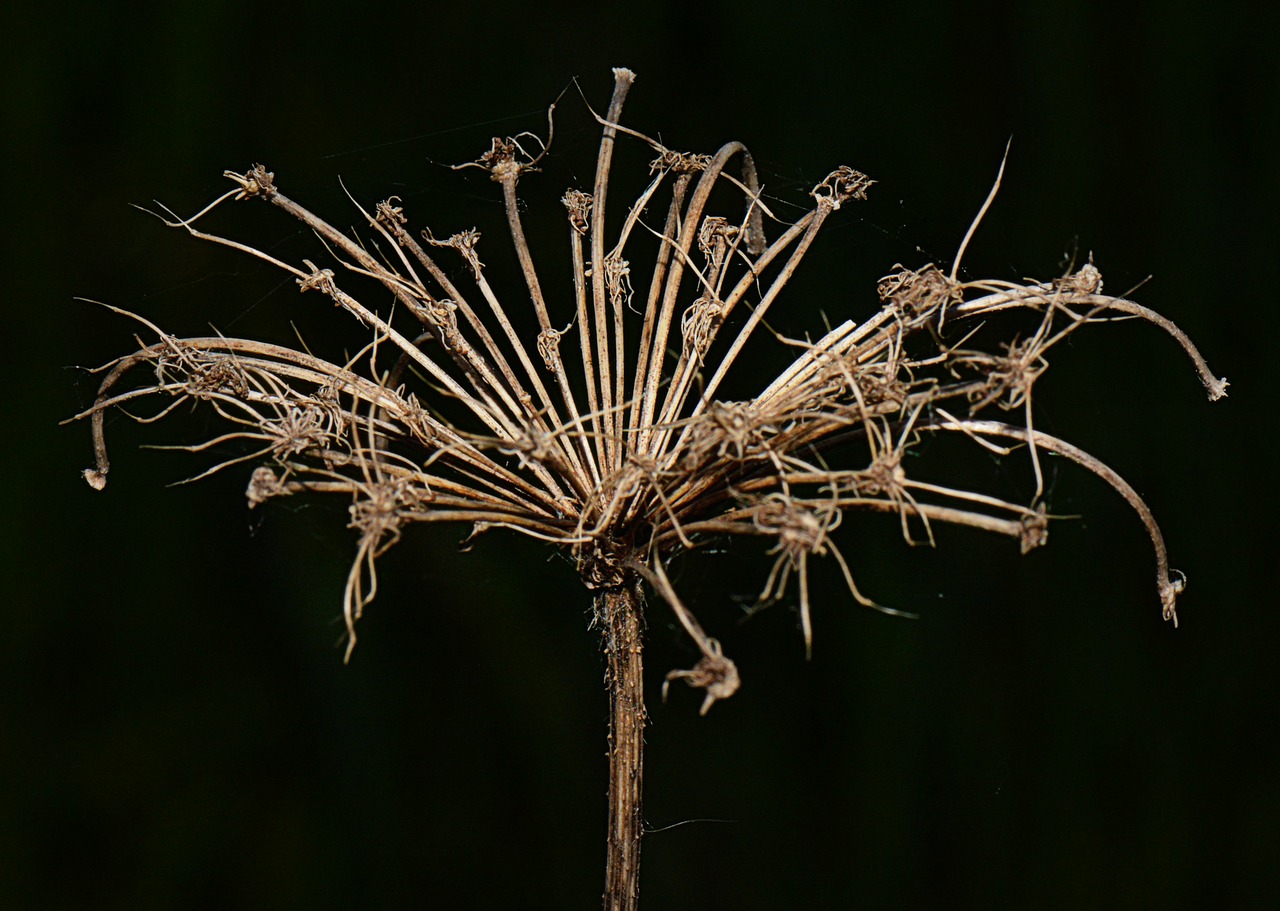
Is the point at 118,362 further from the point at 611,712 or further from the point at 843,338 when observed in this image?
the point at 843,338

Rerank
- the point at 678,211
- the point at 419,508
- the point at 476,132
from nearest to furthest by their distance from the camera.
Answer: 1. the point at 419,508
2. the point at 678,211
3. the point at 476,132

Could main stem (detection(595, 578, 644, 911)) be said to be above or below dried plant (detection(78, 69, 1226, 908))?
below

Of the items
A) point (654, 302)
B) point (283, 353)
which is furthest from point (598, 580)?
point (283, 353)

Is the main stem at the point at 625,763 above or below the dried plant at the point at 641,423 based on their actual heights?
below

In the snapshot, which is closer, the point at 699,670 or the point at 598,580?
the point at 699,670

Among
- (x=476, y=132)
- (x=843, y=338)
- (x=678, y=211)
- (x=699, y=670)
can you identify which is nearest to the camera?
(x=699, y=670)

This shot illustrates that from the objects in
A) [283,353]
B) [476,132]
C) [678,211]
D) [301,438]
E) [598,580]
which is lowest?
[598,580]

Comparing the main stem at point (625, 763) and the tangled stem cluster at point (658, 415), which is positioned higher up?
the tangled stem cluster at point (658, 415)

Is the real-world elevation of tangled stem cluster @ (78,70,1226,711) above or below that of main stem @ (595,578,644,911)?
above
